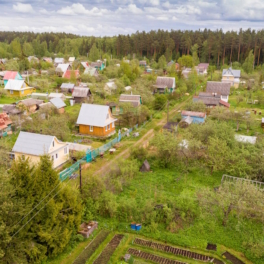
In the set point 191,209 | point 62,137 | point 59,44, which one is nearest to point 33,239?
point 191,209

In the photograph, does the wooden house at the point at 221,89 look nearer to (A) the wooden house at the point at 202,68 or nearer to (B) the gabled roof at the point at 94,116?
(A) the wooden house at the point at 202,68

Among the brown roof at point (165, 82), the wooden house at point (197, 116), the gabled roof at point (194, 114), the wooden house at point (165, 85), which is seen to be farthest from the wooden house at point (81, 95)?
the wooden house at point (197, 116)

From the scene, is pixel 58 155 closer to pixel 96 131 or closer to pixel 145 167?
pixel 145 167

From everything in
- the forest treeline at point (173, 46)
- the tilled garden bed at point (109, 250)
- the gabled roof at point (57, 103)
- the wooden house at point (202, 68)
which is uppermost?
the forest treeline at point (173, 46)

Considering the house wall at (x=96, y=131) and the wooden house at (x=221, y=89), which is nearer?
the house wall at (x=96, y=131)

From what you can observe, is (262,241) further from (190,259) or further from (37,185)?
(37,185)

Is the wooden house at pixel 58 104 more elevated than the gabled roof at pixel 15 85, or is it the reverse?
the gabled roof at pixel 15 85
